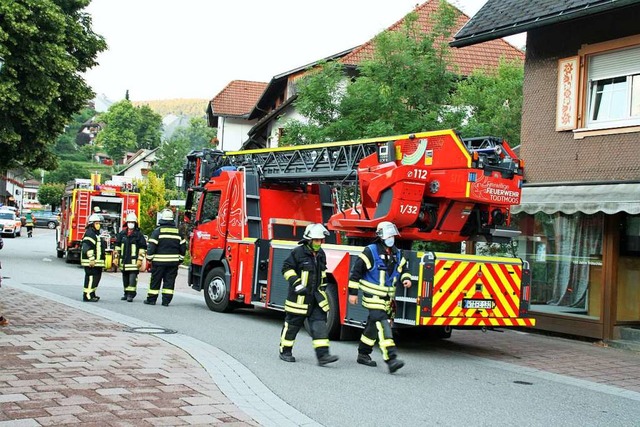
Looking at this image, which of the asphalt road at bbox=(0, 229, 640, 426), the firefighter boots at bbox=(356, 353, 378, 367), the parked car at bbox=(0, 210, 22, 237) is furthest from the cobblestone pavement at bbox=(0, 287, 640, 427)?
the parked car at bbox=(0, 210, 22, 237)

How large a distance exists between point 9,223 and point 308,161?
121 ft

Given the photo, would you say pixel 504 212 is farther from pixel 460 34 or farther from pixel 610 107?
pixel 460 34

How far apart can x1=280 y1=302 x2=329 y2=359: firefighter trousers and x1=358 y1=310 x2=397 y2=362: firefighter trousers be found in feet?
1.63

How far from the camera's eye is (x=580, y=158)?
13.2m

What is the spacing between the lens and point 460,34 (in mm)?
14891

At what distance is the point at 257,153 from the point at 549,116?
540 centimetres

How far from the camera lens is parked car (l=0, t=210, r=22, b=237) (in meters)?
45.0

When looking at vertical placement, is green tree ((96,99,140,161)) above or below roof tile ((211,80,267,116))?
above

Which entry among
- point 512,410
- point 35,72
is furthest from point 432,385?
point 35,72

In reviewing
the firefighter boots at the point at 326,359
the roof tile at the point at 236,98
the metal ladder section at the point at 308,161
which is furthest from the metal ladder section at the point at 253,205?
the roof tile at the point at 236,98

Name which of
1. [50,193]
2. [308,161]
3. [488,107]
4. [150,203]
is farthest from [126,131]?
[308,161]

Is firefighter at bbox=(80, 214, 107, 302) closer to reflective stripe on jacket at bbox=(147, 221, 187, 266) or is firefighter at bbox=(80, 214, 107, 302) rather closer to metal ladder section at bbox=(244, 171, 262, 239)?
reflective stripe on jacket at bbox=(147, 221, 187, 266)

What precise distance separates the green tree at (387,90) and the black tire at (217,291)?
208 inches

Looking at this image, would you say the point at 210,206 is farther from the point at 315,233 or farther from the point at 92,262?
the point at 315,233
